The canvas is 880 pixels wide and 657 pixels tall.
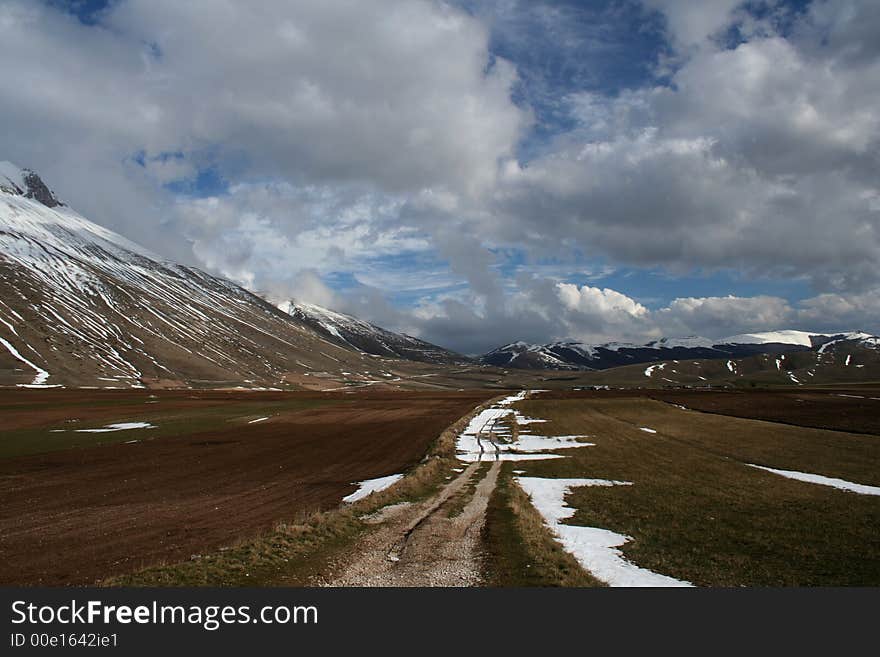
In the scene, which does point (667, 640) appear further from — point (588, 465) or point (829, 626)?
point (588, 465)

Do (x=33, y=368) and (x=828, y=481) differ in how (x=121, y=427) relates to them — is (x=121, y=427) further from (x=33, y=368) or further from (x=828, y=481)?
(x=33, y=368)

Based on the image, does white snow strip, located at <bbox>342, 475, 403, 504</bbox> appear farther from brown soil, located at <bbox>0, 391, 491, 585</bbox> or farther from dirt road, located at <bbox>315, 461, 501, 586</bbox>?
dirt road, located at <bbox>315, 461, 501, 586</bbox>

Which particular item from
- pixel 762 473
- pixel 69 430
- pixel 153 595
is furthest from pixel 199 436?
pixel 762 473

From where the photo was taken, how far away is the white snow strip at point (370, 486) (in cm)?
2814

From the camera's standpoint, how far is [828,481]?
31297 mm

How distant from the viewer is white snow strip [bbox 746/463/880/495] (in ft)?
93.2

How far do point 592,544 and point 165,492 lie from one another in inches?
970

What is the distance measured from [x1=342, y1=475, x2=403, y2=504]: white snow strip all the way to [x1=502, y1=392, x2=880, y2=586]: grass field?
32.9 ft

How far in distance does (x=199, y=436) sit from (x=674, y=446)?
167 ft

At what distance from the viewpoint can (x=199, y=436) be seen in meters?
58.3

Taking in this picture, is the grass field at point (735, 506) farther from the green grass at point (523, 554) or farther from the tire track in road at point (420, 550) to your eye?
the tire track in road at point (420, 550)

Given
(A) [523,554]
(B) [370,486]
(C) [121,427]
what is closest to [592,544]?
(A) [523,554]

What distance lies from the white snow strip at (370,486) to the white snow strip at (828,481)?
84.6 feet

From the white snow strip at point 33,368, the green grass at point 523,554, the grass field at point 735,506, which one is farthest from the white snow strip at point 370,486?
the white snow strip at point 33,368
